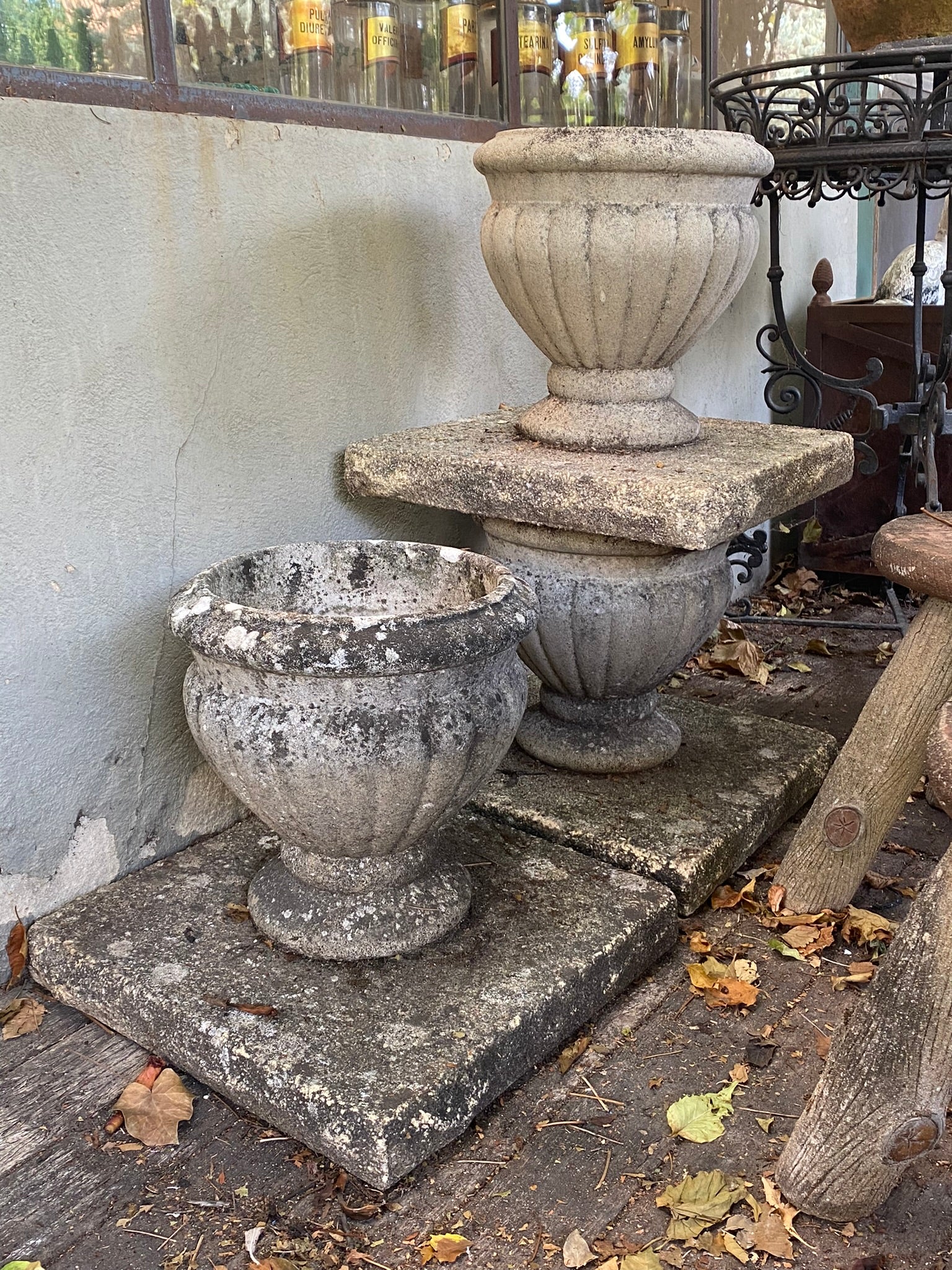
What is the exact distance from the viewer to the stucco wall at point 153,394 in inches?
79.4

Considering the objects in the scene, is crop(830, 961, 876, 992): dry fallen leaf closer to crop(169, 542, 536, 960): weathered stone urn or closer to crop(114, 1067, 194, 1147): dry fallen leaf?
crop(169, 542, 536, 960): weathered stone urn

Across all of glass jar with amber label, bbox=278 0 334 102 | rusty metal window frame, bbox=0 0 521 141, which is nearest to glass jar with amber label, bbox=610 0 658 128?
rusty metal window frame, bbox=0 0 521 141

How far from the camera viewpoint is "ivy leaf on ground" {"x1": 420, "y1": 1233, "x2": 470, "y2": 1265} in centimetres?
→ 153

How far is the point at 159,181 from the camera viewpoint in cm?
215

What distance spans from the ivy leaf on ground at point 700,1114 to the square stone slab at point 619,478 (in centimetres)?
94

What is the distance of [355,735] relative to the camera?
5.92ft

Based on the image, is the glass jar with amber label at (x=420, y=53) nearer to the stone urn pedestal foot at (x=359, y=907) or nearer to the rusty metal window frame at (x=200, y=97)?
the rusty metal window frame at (x=200, y=97)

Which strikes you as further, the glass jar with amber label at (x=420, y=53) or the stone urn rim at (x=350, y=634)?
the glass jar with amber label at (x=420, y=53)

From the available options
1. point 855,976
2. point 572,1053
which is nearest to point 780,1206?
point 572,1053

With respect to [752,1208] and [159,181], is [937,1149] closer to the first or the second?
[752,1208]

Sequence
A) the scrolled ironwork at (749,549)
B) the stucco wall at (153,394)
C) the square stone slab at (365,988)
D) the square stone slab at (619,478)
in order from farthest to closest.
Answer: the scrolled ironwork at (749,549)
the square stone slab at (619,478)
the stucco wall at (153,394)
the square stone slab at (365,988)

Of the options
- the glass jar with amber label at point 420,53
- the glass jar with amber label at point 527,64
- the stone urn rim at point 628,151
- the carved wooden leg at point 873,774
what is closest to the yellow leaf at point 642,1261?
the carved wooden leg at point 873,774

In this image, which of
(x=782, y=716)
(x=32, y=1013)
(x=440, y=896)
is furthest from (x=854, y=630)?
(x=32, y=1013)

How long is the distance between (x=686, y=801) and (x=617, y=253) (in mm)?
1180
